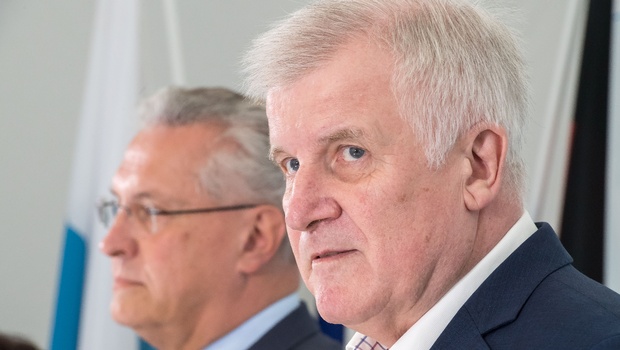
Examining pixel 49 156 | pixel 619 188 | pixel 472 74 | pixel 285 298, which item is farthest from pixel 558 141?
pixel 49 156

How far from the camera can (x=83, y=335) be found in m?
3.92

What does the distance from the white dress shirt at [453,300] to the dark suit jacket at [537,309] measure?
0.12 ft

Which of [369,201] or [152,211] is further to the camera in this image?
[152,211]

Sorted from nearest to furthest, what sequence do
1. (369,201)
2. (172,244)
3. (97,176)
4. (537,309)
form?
1. (537,309)
2. (369,201)
3. (172,244)
4. (97,176)

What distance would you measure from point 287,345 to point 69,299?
1.45m

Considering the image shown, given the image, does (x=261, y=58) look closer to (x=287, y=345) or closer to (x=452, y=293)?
(x=452, y=293)

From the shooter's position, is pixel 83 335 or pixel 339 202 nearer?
pixel 339 202

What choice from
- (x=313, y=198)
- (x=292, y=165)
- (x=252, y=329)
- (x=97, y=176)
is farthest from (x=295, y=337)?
(x=97, y=176)

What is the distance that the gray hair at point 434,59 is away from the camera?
1679mm

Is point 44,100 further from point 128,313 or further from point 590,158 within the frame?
point 590,158

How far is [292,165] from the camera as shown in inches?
72.7

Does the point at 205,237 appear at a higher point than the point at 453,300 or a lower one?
lower

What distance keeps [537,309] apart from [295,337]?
147 centimetres

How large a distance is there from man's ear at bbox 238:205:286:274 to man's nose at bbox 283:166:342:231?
53.7 inches
